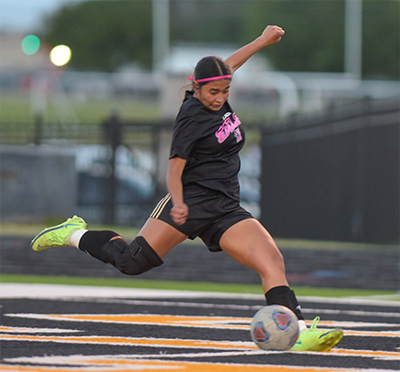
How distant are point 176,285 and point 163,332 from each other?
406 cm

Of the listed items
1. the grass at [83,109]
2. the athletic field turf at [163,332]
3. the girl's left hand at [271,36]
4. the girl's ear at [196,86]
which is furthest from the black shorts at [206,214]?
the grass at [83,109]

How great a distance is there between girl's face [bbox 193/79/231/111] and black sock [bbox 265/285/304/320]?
116 centimetres

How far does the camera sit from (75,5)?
8075cm

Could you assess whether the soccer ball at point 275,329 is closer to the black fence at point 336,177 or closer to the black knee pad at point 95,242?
the black knee pad at point 95,242

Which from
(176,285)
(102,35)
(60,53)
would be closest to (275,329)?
(176,285)

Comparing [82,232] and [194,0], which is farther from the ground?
[194,0]

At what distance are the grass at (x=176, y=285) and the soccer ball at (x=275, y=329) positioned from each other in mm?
4069

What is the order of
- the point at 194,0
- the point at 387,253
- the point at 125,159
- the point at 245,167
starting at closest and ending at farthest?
the point at 387,253
the point at 125,159
the point at 245,167
the point at 194,0

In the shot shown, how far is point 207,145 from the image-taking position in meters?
5.63

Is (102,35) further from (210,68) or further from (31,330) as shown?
(210,68)

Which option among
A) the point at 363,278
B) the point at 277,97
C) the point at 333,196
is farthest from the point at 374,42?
the point at 363,278

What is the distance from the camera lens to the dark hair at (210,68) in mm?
5531

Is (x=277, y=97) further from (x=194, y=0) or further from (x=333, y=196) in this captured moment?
(x=194, y=0)

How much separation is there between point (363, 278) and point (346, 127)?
4812 millimetres
